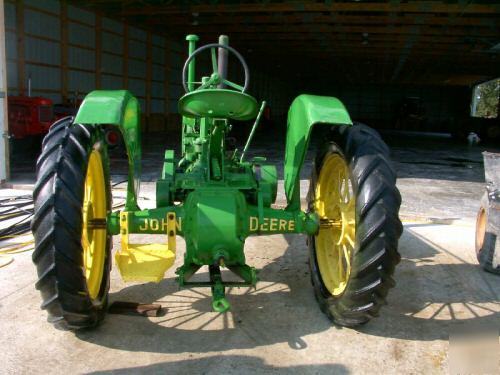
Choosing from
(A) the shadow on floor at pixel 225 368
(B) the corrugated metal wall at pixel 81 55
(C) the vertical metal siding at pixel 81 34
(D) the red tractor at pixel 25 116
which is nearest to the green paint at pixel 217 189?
(A) the shadow on floor at pixel 225 368

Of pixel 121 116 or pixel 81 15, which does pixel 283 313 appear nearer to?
pixel 121 116

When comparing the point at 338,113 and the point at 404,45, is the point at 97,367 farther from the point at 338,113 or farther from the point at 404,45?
the point at 404,45

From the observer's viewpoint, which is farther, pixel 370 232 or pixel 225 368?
pixel 370 232

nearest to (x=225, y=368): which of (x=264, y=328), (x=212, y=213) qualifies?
(x=264, y=328)

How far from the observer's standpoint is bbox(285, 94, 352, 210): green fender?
3.21 meters

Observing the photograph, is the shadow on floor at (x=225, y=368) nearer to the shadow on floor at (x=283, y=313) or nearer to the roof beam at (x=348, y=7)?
the shadow on floor at (x=283, y=313)

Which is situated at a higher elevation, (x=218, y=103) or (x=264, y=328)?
(x=218, y=103)

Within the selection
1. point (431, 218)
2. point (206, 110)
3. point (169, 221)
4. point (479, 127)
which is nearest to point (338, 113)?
point (206, 110)

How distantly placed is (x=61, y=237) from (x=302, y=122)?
5.62 feet

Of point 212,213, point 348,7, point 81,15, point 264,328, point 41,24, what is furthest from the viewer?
point 81,15

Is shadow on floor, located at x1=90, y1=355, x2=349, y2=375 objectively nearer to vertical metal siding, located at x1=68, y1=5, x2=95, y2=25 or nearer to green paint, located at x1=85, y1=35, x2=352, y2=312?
green paint, located at x1=85, y1=35, x2=352, y2=312

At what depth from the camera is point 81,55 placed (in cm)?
1605

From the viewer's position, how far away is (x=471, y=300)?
388 centimetres

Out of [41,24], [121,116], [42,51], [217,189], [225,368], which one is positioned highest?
[41,24]
